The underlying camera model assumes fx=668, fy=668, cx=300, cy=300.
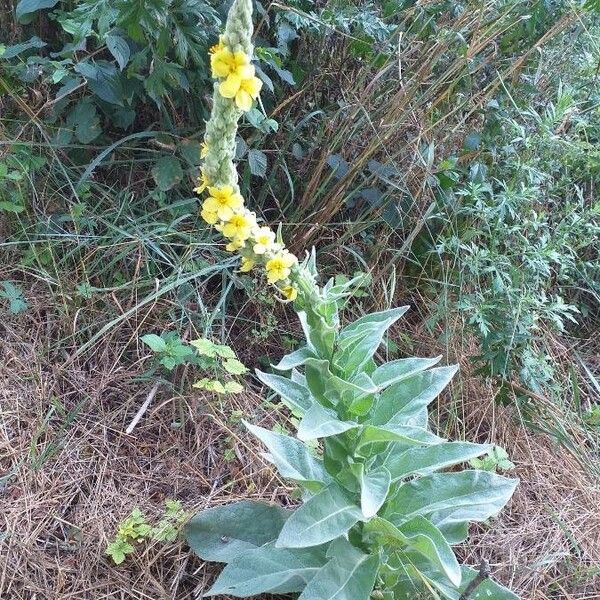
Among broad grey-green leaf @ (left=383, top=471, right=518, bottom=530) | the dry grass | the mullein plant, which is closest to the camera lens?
the mullein plant

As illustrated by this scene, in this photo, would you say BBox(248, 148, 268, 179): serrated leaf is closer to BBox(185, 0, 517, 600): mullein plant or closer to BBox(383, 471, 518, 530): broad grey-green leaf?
BBox(185, 0, 517, 600): mullein plant

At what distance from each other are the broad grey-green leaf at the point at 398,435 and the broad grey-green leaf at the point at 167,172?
123 centimetres

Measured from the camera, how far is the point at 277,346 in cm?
238

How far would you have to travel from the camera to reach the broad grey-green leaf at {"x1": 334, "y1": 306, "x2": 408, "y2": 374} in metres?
1.45

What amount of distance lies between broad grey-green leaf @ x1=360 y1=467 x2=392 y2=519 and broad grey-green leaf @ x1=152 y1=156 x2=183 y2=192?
128 centimetres

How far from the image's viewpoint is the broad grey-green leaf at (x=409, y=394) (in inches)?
62.9

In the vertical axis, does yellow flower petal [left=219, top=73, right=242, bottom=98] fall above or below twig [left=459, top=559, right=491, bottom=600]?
above

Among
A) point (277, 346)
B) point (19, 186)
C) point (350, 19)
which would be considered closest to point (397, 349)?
point (277, 346)

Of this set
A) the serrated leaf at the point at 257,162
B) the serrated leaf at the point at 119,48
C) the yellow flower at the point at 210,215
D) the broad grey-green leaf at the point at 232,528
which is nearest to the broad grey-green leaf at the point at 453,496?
the broad grey-green leaf at the point at 232,528

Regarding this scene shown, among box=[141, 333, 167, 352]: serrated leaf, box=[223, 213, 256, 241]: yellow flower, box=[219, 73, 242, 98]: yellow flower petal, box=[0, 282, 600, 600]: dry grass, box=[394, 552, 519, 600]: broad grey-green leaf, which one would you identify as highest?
box=[219, 73, 242, 98]: yellow flower petal

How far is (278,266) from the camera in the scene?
4.30 feet

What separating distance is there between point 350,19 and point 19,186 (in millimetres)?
1307

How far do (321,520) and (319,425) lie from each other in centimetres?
22

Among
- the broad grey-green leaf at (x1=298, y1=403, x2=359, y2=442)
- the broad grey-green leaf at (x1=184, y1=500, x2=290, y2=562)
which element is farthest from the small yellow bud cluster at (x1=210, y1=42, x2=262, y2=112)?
the broad grey-green leaf at (x1=184, y1=500, x2=290, y2=562)
